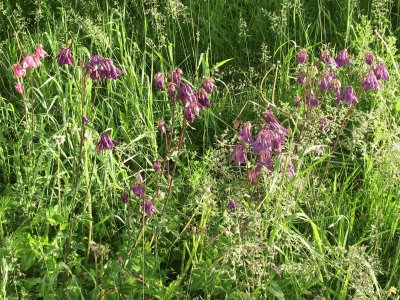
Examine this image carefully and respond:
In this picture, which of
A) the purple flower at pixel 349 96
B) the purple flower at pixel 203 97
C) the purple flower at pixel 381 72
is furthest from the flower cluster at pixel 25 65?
the purple flower at pixel 381 72

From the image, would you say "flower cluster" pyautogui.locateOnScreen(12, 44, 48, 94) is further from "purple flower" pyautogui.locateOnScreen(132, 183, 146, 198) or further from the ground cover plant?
"purple flower" pyautogui.locateOnScreen(132, 183, 146, 198)

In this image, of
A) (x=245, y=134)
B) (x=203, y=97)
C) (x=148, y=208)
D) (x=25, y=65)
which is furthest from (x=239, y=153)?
(x=25, y=65)

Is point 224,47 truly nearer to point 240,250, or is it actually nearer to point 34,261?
point 34,261

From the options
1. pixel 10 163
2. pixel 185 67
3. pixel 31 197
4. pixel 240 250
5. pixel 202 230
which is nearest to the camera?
pixel 240 250

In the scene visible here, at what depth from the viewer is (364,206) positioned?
2.79 metres

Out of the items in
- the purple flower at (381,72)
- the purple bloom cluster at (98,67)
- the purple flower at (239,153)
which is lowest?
the purple flower at (239,153)

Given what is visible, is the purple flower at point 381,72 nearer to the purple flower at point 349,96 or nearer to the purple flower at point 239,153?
the purple flower at point 349,96

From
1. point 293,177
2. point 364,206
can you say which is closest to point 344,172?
point 364,206

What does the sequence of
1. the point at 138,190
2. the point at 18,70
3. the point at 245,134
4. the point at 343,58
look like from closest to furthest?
1. the point at 245,134
2. the point at 138,190
3. the point at 18,70
4. the point at 343,58

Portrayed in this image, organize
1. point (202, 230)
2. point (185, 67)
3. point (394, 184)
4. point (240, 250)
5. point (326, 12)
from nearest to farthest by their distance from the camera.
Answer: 1. point (240, 250)
2. point (202, 230)
3. point (394, 184)
4. point (185, 67)
5. point (326, 12)

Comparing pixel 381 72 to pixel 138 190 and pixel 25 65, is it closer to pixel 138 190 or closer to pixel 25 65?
pixel 138 190

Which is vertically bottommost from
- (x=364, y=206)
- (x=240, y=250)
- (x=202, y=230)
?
(x=364, y=206)

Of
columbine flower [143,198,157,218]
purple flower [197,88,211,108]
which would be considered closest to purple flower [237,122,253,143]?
purple flower [197,88,211,108]

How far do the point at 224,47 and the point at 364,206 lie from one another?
1.52 metres
